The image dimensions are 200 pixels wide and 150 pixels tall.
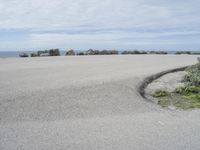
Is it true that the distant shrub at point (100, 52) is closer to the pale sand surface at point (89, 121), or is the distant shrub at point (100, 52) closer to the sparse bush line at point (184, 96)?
the sparse bush line at point (184, 96)

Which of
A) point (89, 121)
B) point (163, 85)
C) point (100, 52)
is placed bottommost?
point (89, 121)

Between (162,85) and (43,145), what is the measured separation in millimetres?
6597

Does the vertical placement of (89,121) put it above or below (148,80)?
below

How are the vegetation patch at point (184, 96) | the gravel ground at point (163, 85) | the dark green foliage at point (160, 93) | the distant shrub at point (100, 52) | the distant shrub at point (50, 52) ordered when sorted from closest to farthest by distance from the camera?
the vegetation patch at point (184, 96) < the dark green foliage at point (160, 93) < the gravel ground at point (163, 85) < the distant shrub at point (50, 52) < the distant shrub at point (100, 52)

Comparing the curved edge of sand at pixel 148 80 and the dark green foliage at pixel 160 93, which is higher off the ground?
the curved edge of sand at pixel 148 80

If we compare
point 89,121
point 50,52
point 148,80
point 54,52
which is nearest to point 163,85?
point 148,80

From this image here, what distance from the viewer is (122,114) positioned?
21.6 feet

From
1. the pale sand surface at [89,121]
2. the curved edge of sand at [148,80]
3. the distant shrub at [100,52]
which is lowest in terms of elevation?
the pale sand surface at [89,121]

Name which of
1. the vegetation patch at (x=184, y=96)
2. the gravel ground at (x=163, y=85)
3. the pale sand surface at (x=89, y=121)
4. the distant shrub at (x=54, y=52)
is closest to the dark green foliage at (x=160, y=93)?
the vegetation patch at (x=184, y=96)

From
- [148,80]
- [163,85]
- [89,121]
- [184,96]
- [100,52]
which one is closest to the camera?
[89,121]

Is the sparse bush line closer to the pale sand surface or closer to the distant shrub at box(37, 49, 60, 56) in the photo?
the pale sand surface

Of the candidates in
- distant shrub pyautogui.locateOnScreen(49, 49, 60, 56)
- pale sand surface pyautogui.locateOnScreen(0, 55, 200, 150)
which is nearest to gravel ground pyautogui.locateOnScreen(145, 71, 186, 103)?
pale sand surface pyautogui.locateOnScreen(0, 55, 200, 150)

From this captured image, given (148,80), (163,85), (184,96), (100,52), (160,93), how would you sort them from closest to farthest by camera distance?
(184,96), (160,93), (163,85), (148,80), (100,52)

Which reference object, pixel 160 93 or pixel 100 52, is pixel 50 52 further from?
pixel 160 93
